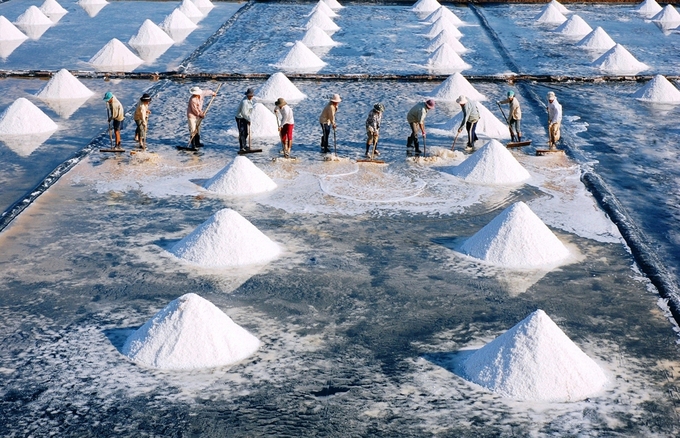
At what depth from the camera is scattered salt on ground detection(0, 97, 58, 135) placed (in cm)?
1174

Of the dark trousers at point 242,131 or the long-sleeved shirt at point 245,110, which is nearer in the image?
the long-sleeved shirt at point 245,110

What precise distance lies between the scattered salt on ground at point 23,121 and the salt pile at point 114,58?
422cm


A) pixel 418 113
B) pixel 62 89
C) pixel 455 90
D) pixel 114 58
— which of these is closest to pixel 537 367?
pixel 418 113

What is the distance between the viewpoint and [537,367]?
5.70m

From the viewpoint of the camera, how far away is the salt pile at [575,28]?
63.5ft

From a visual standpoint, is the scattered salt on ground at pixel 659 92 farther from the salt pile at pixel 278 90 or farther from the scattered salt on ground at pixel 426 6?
the scattered salt on ground at pixel 426 6

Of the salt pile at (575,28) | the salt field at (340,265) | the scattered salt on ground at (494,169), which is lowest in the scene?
the salt field at (340,265)

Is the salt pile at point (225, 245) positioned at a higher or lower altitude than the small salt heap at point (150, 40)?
lower

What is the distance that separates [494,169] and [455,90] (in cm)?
402

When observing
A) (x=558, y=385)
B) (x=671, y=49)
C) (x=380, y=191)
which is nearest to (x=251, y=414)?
(x=558, y=385)

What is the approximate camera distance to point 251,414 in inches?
214

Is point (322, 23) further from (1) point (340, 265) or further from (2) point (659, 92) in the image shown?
(1) point (340, 265)

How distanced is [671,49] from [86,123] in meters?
12.2

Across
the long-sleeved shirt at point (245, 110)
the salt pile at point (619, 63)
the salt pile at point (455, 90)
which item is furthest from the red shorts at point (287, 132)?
the salt pile at point (619, 63)
